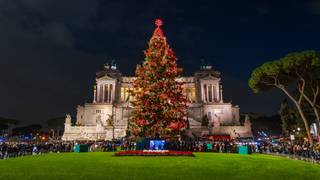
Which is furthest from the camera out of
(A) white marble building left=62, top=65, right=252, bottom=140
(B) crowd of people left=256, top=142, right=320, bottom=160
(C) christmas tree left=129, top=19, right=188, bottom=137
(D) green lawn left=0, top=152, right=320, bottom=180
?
(A) white marble building left=62, top=65, right=252, bottom=140

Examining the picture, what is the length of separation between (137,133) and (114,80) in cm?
8031

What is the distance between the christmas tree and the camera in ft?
107

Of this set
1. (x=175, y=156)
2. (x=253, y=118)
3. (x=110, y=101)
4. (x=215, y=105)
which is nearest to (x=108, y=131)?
(x=110, y=101)

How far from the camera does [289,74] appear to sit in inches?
1636

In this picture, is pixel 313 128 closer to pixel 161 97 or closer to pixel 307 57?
pixel 307 57

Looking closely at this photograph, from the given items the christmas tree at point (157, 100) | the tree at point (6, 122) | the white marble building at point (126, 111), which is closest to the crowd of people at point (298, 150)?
the christmas tree at point (157, 100)

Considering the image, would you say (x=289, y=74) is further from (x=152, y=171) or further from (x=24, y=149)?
(x=24, y=149)

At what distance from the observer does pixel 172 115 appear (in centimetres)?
3294

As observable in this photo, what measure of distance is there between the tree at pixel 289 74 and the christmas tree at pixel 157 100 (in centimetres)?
1509

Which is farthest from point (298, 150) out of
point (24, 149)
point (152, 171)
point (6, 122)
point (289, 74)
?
point (6, 122)

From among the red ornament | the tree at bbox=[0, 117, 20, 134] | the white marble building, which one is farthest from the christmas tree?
the tree at bbox=[0, 117, 20, 134]

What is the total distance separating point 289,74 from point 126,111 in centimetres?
6309

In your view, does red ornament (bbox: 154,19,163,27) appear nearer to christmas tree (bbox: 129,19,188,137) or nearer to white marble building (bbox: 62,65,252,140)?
christmas tree (bbox: 129,19,188,137)

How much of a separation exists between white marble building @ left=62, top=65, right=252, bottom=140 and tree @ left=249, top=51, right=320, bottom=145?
107 feet
